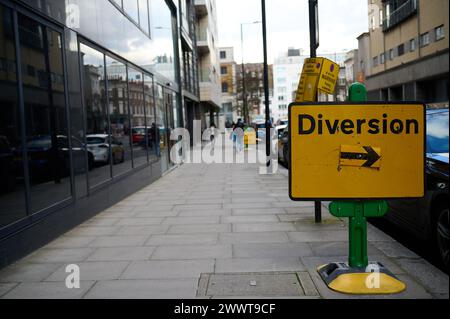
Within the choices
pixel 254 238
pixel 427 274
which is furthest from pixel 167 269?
pixel 427 274

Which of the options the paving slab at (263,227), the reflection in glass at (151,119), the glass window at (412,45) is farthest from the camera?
the reflection in glass at (151,119)

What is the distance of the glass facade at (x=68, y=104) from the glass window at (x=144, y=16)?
299 millimetres

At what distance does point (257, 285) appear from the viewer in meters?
4.39

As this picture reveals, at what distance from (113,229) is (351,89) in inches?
175

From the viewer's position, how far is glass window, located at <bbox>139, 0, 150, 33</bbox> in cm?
1371

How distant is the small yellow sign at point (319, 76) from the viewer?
21.0ft

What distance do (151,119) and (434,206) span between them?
10.6 metres

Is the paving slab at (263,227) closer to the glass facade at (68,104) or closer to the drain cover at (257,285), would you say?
the drain cover at (257,285)

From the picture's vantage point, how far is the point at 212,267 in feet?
16.5

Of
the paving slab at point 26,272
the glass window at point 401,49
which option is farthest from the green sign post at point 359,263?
the glass window at point 401,49

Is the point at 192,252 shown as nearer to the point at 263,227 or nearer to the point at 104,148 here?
the point at 263,227

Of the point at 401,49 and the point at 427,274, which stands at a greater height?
the point at 401,49

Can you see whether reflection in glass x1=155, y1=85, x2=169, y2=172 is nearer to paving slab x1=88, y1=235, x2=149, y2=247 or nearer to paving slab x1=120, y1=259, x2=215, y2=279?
A: paving slab x1=88, y1=235, x2=149, y2=247

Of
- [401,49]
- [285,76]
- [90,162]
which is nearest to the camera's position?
[90,162]
